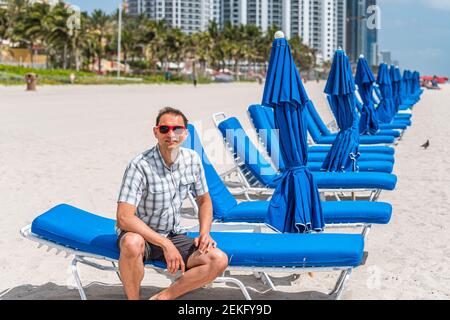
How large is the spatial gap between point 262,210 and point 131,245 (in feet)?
7.37

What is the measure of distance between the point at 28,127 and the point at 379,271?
12574 mm

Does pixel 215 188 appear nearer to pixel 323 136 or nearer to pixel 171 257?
pixel 171 257

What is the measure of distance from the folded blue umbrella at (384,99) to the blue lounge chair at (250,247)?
1267cm

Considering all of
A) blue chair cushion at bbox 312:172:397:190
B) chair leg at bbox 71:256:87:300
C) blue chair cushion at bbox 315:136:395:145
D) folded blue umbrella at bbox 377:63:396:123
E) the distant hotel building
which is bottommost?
chair leg at bbox 71:256:87:300

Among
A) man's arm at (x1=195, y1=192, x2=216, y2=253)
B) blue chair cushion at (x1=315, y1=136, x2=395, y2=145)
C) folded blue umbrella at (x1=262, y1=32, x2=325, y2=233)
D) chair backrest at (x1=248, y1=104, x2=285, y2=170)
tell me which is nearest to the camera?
man's arm at (x1=195, y1=192, x2=216, y2=253)

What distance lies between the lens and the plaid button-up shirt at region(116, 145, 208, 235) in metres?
3.89

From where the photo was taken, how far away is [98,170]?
33.7 feet

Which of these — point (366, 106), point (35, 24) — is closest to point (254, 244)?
point (366, 106)

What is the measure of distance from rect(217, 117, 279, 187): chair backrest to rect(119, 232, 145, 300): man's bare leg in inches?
153

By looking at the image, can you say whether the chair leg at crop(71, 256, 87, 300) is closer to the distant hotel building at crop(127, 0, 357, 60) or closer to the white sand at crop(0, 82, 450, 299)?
the white sand at crop(0, 82, 450, 299)

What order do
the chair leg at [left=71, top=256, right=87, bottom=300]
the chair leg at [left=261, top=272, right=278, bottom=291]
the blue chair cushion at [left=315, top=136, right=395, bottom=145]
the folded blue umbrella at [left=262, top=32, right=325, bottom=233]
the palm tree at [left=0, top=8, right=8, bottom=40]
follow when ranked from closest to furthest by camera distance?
the chair leg at [left=71, top=256, right=87, bottom=300]
the chair leg at [left=261, top=272, right=278, bottom=291]
the folded blue umbrella at [left=262, top=32, right=325, bottom=233]
the blue chair cushion at [left=315, top=136, right=395, bottom=145]
the palm tree at [left=0, top=8, right=8, bottom=40]

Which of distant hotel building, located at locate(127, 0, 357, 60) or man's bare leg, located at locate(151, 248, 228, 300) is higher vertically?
distant hotel building, located at locate(127, 0, 357, 60)

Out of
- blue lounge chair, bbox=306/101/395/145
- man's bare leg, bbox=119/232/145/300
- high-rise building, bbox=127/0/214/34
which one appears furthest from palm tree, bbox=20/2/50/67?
high-rise building, bbox=127/0/214/34

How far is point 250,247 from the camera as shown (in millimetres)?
4074
